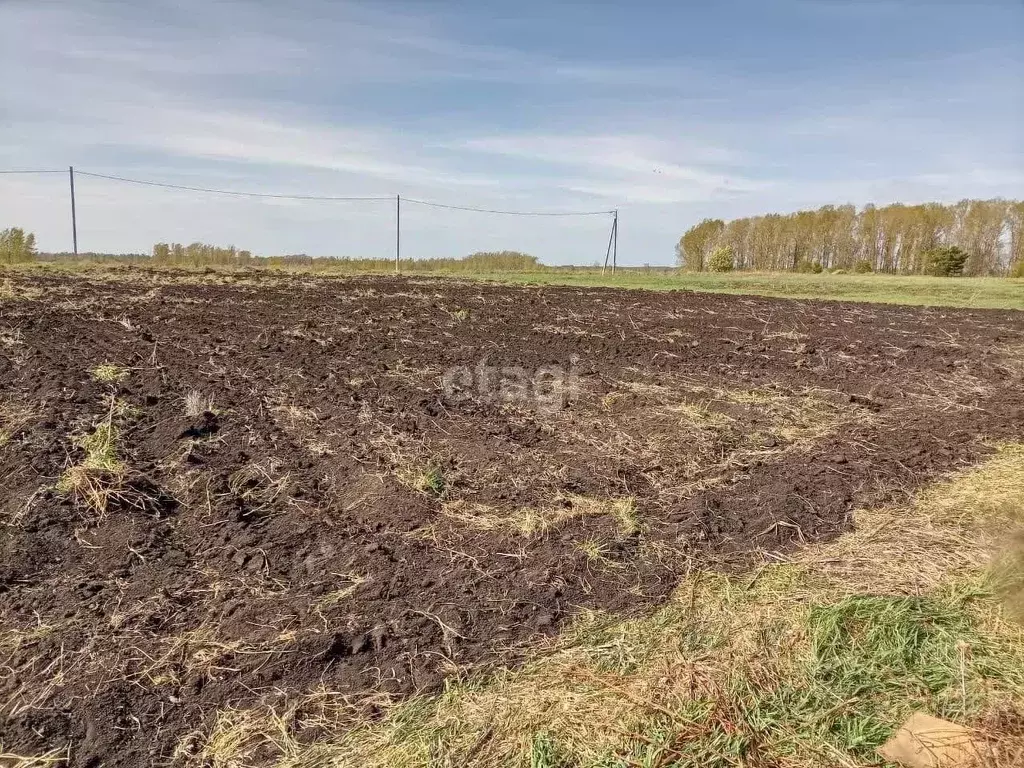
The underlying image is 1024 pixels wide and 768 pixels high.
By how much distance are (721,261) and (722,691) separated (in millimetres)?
46835

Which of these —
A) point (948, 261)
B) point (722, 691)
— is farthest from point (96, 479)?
point (948, 261)

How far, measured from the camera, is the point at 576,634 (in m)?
2.87

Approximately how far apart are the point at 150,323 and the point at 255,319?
4.99ft

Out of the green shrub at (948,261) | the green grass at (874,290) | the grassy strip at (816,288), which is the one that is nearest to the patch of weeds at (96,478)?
the grassy strip at (816,288)

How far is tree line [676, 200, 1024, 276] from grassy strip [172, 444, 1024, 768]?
151 feet

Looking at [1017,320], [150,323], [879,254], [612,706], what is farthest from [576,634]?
[879,254]

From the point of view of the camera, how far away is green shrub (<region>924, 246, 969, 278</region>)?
41.2m

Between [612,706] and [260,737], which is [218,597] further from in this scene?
[612,706]

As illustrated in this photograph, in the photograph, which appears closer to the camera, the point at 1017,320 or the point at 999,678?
the point at 999,678

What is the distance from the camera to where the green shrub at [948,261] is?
4119 centimetres

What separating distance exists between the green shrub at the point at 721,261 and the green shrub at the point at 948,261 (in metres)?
12.9

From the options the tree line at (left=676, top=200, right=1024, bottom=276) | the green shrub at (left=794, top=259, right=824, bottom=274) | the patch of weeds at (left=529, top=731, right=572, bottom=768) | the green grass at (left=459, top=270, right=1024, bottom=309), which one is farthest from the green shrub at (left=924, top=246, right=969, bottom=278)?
the patch of weeds at (left=529, top=731, right=572, bottom=768)

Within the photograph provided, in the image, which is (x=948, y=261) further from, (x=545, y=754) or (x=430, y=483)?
(x=545, y=754)

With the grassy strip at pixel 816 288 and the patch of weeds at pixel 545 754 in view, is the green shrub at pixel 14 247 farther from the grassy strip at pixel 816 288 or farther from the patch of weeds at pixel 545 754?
the patch of weeds at pixel 545 754
